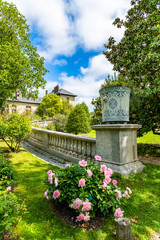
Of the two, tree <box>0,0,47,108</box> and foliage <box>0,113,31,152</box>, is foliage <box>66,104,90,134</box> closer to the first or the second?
tree <box>0,0,47,108</box>

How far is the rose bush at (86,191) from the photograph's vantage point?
154 cm

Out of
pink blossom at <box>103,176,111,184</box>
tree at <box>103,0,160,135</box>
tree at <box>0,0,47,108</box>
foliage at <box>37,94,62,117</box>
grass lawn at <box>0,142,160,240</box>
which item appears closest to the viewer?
grass lawn at <box>0,142,160,240</box>

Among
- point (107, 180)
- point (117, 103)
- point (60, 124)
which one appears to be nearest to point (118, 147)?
point (117, 103)

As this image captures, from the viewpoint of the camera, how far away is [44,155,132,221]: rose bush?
1545mm

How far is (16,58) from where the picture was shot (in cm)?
1175

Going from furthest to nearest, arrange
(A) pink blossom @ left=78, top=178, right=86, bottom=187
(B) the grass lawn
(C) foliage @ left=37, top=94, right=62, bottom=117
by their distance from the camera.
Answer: (C) foliage @ left=37, top=94, right=62, bottom=117 < (A) pink blossom @ left=78, top=178, right=86, bottom=187 < (B) the grass lawn

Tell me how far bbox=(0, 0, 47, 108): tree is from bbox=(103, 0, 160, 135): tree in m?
9.04

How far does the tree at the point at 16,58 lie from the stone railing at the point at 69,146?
301 inches

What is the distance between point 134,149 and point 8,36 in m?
14.6

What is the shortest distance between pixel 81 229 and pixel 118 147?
173cm

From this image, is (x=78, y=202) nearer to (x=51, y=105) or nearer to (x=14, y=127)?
(x=14, y=127)

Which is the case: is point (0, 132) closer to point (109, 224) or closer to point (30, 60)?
point (109, 224)

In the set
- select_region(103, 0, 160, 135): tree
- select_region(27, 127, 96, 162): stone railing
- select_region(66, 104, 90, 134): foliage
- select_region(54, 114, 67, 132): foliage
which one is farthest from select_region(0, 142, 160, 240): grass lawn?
select_region(54, 114, 67, 132): foliage

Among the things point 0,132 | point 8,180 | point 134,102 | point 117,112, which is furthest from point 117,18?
point 8,180
